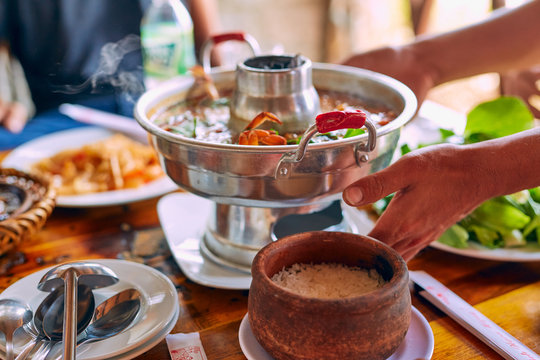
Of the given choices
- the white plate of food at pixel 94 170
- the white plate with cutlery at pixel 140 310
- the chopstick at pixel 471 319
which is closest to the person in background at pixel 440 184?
the chopstick at pixel 471 319

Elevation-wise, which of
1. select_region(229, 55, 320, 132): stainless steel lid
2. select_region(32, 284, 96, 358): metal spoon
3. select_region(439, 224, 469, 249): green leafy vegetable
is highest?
select_region(229, 55, 320, 132): stainless steel lid

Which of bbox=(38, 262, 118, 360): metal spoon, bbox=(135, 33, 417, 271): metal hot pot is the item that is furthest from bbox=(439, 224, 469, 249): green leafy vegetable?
bbox=(38, 262, 118, 360): metal spoon

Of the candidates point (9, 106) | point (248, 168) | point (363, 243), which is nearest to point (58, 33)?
point (9, 106)

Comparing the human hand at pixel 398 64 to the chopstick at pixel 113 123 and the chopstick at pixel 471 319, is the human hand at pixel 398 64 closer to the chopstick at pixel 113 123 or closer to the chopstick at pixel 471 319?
the chopstick at pixel 471 319

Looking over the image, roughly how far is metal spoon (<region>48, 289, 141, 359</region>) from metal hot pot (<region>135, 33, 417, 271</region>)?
0.93ft

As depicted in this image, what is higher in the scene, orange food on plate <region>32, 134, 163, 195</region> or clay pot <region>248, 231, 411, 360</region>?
A: clay pot <region>248, 231, 411, 360</region>

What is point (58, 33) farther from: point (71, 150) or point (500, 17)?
point (500, 17)

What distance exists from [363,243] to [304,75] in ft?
1.62

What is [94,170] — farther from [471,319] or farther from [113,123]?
[471,319]

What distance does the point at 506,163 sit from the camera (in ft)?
3.73

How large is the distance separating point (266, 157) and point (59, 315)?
1.73 feet

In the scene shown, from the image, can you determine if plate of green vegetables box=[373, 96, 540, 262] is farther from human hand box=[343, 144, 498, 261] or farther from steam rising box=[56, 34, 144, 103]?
steam rising box=[56, 34, 144, 103]

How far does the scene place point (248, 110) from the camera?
4.27 feet

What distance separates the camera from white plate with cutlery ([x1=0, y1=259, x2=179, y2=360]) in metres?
0.96
